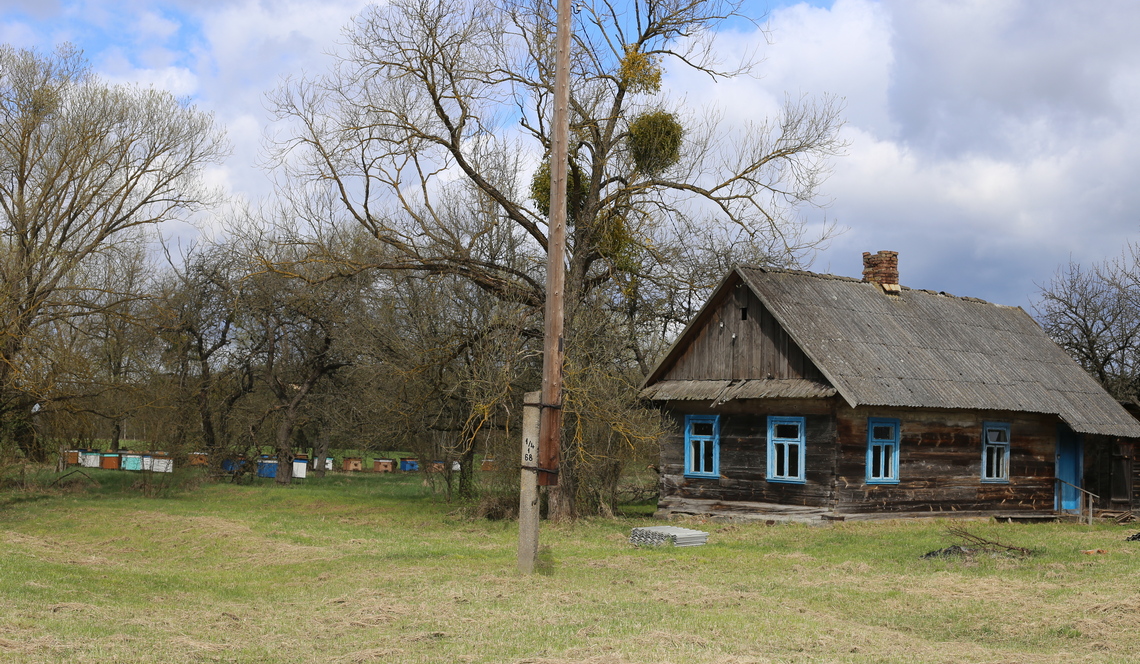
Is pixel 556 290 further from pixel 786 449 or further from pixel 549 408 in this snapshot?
pixel 786 449

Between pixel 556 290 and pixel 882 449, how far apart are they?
11.0 meters

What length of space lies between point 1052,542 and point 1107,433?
8.44 metres

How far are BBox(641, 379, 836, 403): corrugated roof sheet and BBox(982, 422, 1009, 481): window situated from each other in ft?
18.4

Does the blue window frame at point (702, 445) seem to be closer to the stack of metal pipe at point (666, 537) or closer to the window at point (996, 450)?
the stack of metal pipe at point (666, 537)

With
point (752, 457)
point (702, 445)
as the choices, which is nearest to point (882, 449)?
point (752, 457)

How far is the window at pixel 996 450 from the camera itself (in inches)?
922

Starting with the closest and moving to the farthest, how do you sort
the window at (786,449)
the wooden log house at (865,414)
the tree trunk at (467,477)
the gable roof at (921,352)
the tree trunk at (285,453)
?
the wooden log house at (865,414)
the window at (786,449)
the gable roof at (921,352)
the tree trunk at (467,477)
the tree trunk at (285,453)

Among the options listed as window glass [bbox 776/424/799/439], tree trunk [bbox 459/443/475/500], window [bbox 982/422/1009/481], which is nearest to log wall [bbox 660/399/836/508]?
window glass [bbox 776/424/799/439]

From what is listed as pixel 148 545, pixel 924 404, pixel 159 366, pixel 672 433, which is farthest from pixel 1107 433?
pixel 159 366

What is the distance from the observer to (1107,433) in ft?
79.5

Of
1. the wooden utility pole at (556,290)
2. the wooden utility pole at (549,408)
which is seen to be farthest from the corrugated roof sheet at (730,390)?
the wooden utility pole at (549,408)

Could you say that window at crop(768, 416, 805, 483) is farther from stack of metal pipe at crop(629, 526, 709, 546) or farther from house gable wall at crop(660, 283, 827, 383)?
stack of metal pipe at crop(629, 526, 709, 546)

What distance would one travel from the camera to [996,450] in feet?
77.9

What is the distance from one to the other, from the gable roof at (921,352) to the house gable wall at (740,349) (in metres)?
0.30
